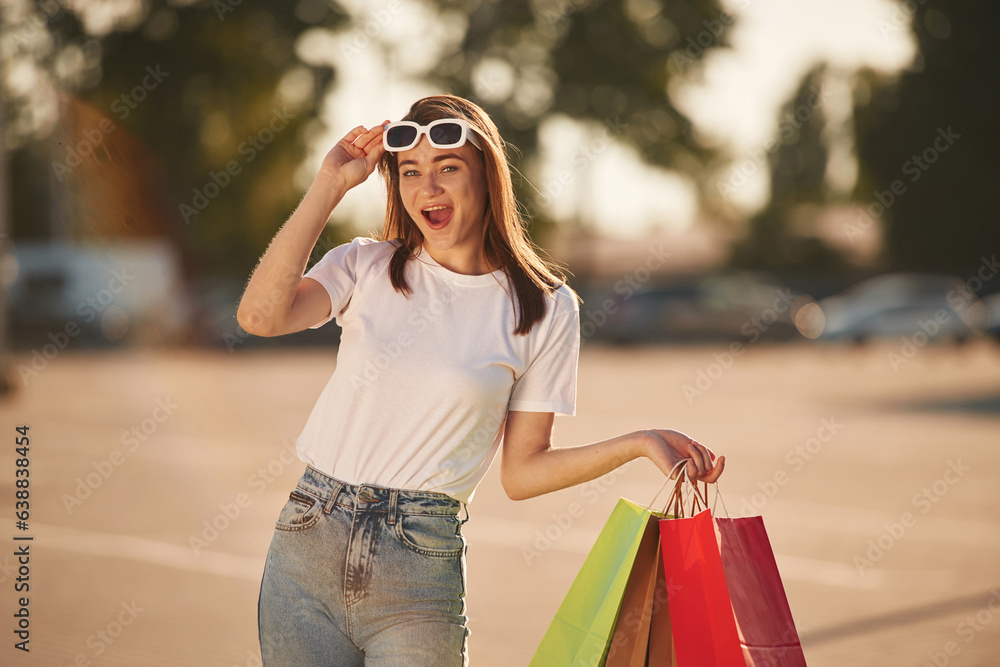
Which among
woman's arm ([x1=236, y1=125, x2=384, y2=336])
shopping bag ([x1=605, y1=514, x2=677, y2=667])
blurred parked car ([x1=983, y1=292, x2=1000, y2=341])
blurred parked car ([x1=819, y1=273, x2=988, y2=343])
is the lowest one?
shopping bag ([x1=605, y1=514, x2=677, y2=667])

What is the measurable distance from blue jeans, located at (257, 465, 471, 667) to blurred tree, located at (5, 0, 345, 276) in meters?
22.0

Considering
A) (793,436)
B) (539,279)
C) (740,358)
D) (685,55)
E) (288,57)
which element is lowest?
(539,279)

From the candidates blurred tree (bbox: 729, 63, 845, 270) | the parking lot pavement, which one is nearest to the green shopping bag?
the parking lot pavement

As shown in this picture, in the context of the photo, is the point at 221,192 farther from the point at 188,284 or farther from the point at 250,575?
the point at 250,575

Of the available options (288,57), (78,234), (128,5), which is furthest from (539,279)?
(78,234)

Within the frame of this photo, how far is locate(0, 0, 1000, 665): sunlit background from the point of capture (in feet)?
23.1

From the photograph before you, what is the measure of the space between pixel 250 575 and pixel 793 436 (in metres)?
8.98

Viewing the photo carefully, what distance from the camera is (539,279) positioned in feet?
8.27

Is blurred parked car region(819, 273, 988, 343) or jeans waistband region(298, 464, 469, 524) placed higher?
blurred parked car region(819, 273, 988, 343)

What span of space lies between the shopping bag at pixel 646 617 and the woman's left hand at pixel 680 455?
0.43 feet

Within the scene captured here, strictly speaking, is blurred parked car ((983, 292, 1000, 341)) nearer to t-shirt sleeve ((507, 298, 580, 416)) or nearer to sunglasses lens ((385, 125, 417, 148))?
t-shirt sleeve ((507, 298, 580, 416))

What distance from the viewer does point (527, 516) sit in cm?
893

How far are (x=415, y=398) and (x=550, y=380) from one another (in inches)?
12.9

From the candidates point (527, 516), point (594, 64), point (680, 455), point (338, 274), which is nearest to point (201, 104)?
point (594, 64)
